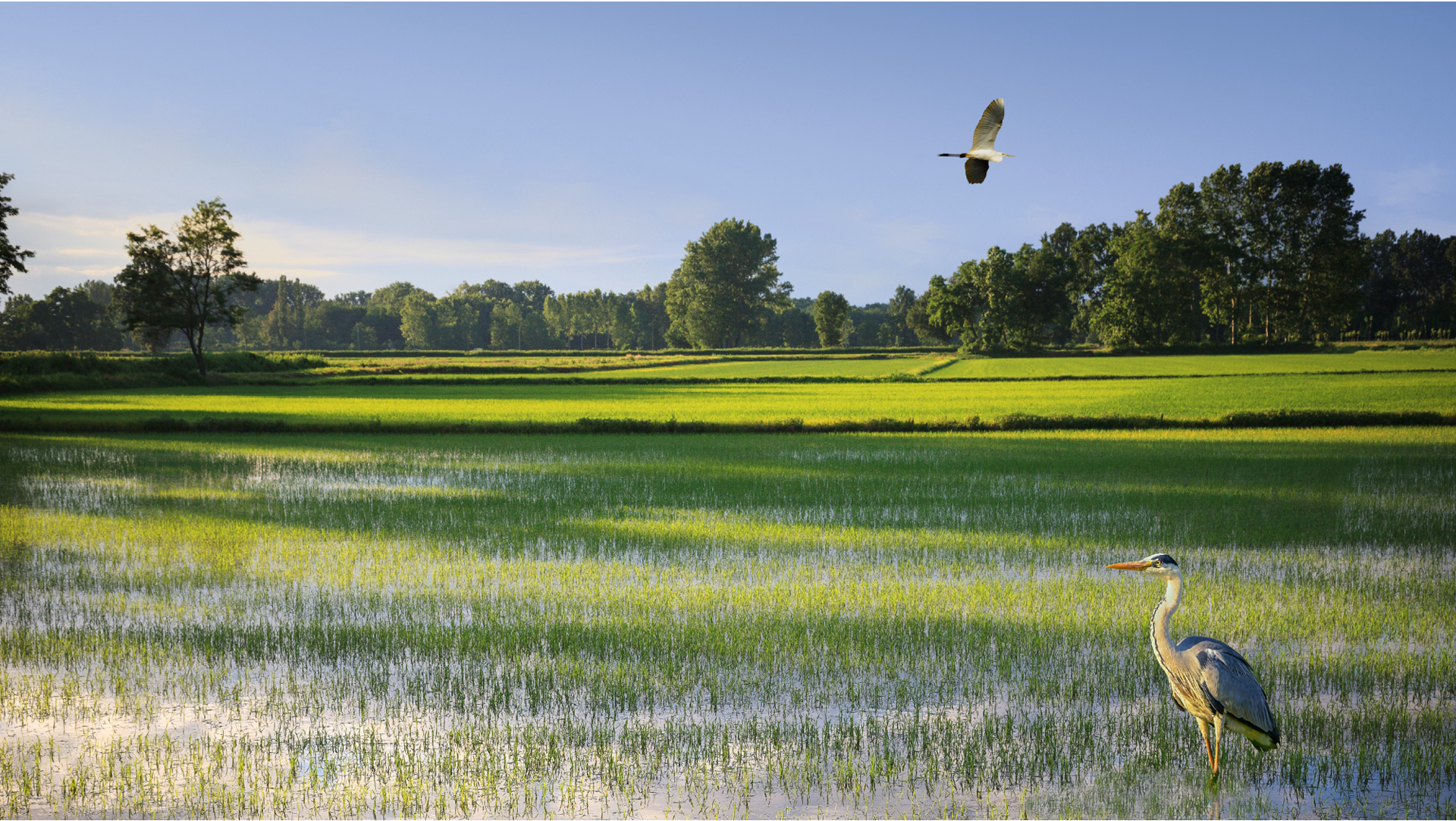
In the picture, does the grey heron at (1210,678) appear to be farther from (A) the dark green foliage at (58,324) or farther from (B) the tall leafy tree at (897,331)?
(B) the tall leafy tree at (897,331)

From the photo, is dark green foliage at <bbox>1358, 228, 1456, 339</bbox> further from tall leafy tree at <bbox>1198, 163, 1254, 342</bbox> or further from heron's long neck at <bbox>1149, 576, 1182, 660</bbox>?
heron's long neck at <bbox>1149, 576, 1182, 660</bbox>

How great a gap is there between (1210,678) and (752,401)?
1438 inches

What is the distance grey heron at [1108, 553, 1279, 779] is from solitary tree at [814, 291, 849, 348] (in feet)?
426

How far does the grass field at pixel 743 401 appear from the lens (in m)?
32.9

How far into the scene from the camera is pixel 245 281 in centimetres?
6431

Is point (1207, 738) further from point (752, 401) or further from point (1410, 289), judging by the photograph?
point (1410, 289)

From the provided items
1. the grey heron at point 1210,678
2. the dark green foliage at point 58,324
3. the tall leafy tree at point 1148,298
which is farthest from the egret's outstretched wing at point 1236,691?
the dark green foliage at point 58,324

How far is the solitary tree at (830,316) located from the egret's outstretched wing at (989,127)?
129 m

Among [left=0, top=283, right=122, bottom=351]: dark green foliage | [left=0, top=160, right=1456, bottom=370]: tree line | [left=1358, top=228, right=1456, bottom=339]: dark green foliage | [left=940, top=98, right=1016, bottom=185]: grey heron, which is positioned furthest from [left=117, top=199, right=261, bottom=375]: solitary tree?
[left=1358, top=228, right=1456, bottom=339]: dark green foliage

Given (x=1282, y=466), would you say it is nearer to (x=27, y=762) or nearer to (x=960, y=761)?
(x=960, y=761)

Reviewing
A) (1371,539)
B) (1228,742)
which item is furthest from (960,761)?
(1371,539)

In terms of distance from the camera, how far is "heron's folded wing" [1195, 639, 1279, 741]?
5.30 metres

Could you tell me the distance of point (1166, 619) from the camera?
17.5 feet

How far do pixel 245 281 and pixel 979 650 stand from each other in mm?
69890
